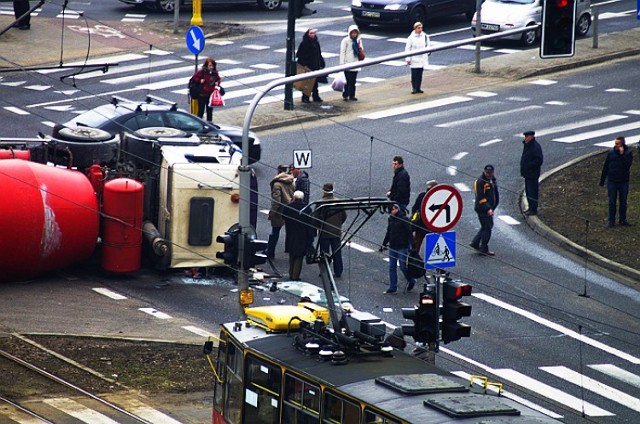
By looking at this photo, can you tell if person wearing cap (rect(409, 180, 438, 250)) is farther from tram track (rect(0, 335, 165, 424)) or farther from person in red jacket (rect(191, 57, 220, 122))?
person in red jacket (rect(191, 57, 220, 122))

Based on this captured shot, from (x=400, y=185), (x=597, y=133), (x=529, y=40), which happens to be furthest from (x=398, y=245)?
(x=529, y=40)

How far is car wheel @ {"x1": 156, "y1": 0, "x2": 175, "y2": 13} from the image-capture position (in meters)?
43.2

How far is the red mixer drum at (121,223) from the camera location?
23.0 meters

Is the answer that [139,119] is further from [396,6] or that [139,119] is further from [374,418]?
[374,418]

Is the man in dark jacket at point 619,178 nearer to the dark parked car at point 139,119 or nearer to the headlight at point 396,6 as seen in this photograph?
the dark parked car at point 139,119

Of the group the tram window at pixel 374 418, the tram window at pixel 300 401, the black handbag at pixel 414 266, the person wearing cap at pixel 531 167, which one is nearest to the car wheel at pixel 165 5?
the person wearing cap at pixel 531 167

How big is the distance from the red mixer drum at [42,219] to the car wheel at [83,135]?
1525mm

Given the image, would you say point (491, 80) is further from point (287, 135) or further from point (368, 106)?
point (287, 135)

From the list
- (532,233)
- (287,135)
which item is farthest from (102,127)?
(532,233)

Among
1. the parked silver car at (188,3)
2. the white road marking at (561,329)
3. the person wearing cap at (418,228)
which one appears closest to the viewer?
the white road marking at (561,329)

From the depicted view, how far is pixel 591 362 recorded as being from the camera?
64.7 feet

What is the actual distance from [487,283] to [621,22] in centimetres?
2117

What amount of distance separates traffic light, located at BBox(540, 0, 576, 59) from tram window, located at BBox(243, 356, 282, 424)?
730cm

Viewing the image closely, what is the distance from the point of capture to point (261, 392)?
14.6 meters
